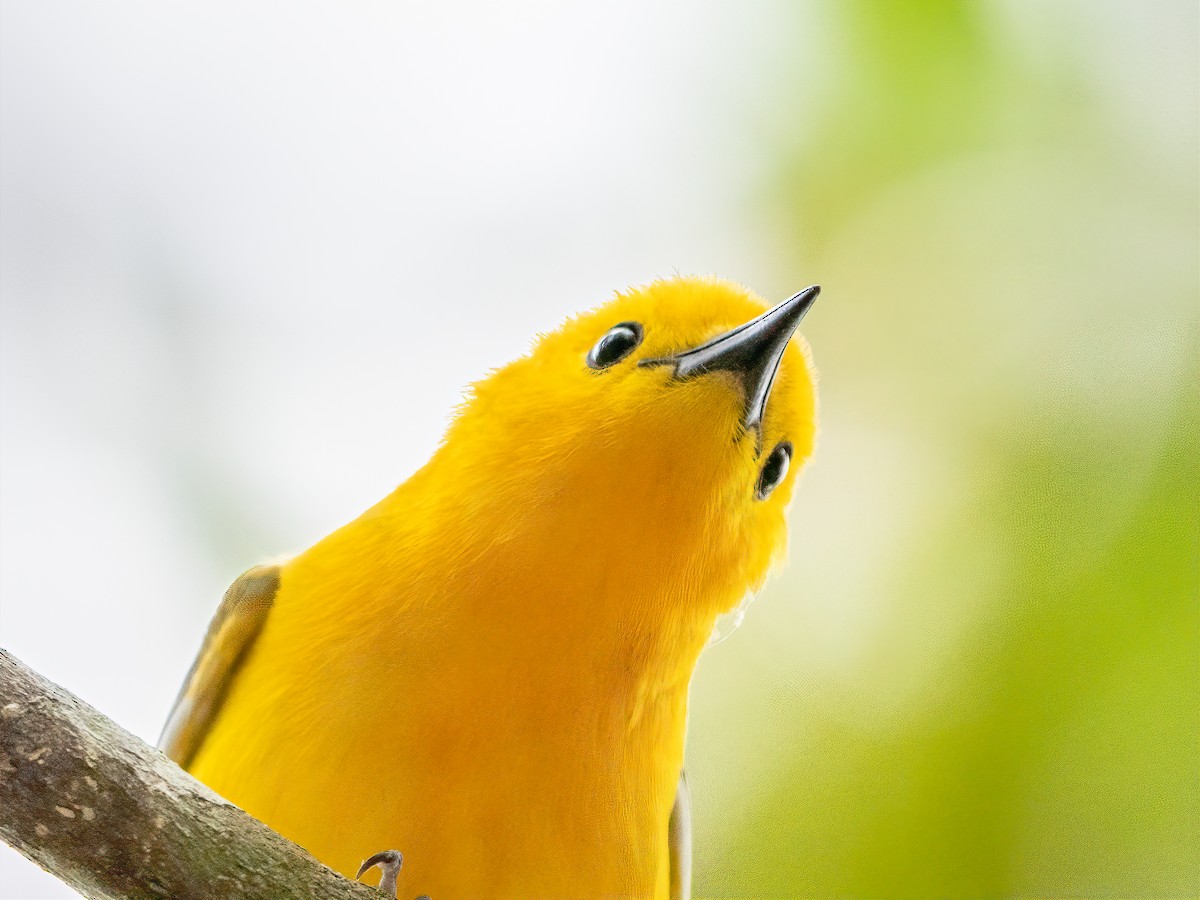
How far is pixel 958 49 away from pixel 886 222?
2.12 ft

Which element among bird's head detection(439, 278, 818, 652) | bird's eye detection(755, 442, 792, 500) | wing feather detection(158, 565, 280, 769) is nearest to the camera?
bird's head detection(439, 278, 818, 652)

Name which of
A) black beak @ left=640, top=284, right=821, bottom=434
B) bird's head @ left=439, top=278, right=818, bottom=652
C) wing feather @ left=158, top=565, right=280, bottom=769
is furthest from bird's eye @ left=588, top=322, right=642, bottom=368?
wing feather @ left=158, top=565, right=280, bottom=769

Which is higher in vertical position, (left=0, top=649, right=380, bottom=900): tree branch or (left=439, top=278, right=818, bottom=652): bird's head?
(left=439, top=278, right=818, bottom=652): bird's head

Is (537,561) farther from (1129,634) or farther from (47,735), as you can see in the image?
(1129,634)

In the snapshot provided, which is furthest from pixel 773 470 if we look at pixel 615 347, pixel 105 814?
pixel 105 814

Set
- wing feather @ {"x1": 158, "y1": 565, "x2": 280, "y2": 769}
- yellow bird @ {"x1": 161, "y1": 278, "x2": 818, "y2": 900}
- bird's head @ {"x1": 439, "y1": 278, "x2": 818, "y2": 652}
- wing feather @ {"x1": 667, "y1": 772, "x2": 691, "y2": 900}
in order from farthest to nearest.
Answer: wing feather @ {"x1": 667, "y1": 772, "x2": 691, "y2": 900} < wing feather @ {"x1": 158, "y1": 565, "x2": 280, "y2": 769} < bird's head @ {"x1": 439, "y1": 278, "x2": 818, "y2": 652} < yellow bird @ {"x1": 161, "y1": 278, "x2": 818, "y2": 900}

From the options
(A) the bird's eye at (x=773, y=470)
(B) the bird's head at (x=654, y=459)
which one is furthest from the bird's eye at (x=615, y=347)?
(A) the bird's eye at (x=773, y=470)

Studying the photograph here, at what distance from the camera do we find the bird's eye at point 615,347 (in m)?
3.06

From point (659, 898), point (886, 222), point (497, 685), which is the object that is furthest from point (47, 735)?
point (886, 222)

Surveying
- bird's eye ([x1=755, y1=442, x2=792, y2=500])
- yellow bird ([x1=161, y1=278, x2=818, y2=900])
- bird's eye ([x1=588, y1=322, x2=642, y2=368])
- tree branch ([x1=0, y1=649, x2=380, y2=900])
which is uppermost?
bird's eye ([x1=588, y1=322, x2=642, y2=368])

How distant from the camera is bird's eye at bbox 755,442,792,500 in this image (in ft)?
10.0

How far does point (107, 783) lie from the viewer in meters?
1.85

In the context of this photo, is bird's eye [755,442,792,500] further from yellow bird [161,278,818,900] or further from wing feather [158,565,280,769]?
→ wing feather [158,565,280,769]

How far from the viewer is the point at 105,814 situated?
6.05 ft
